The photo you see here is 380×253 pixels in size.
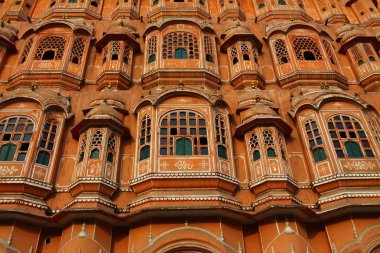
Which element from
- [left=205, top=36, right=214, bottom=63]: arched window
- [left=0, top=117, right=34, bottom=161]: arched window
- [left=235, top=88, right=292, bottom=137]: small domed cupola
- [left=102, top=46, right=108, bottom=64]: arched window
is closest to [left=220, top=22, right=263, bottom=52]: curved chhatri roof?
[left=205, top=36, right=214, bottom=63]: arched window

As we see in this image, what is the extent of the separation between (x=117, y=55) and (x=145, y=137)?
565cm

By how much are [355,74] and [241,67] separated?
5460mm

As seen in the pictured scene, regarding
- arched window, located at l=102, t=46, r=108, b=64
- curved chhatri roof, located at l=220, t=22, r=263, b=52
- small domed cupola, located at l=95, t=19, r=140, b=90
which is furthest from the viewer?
curved chhatri roof, located at l=220, t=22, r=263, b=52

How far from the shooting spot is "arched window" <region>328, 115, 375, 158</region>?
13.8 meters

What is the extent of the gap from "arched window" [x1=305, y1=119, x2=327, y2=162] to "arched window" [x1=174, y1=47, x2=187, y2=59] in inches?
249

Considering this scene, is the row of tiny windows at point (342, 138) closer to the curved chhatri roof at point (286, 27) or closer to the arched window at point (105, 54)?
the curved chhatri roof at point (286, 27)

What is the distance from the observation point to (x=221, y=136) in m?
14.3

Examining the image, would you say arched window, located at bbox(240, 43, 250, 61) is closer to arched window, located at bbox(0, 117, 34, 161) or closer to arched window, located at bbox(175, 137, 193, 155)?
arched window, located at bbox(175, 137, 193, 155)

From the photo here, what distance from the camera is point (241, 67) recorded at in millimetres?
17906

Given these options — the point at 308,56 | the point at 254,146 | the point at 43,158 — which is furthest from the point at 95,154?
the point at 308,56

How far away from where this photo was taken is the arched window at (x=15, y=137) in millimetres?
13438

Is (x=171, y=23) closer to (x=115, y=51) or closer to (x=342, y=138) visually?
(x=115, y=51)

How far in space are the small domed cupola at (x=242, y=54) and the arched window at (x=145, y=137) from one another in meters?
4.91

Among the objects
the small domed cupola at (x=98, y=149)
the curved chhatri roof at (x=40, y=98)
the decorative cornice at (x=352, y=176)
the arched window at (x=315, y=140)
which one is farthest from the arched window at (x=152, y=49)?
the decorative cornice at (x=352, y=176)
